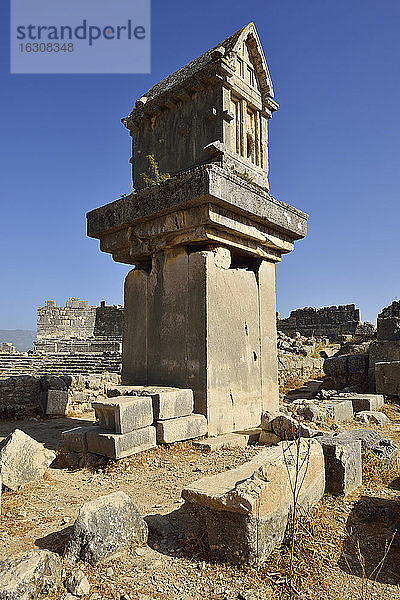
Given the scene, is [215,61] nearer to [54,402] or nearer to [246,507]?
[246,507]

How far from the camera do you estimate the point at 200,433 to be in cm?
472

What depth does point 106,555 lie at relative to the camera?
2.45 meters

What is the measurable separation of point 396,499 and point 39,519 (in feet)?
8.92

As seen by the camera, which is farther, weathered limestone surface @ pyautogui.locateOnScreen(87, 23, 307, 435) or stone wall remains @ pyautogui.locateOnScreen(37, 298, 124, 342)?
stone wall remains @ pyautogui.locateOnScreen(37, 298, 124, 342)

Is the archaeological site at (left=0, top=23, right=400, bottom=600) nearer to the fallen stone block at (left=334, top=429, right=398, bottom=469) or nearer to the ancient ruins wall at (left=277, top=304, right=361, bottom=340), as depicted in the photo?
the fallen stone block at (left=334, top=429, right=398, bottom=469)

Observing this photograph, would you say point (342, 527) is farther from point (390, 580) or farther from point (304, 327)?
point (304, 327)

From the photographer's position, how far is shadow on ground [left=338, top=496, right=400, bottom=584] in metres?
2.40

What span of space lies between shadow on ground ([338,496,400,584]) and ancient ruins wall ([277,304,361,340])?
19510 mm

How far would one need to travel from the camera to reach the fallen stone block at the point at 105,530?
2.43m

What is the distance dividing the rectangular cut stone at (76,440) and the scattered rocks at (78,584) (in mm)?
2156

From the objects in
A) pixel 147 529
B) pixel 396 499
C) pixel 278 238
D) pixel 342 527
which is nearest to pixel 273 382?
pixel 278 238

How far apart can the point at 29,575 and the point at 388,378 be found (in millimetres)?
8629

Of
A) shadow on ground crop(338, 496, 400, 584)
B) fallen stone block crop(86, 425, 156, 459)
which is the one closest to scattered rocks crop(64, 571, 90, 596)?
shadow on ground crop(338, 496, 400, 584)

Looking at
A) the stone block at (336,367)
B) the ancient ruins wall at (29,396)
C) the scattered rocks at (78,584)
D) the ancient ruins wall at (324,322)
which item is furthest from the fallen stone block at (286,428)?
the ancient ruins wall at (324,322)
